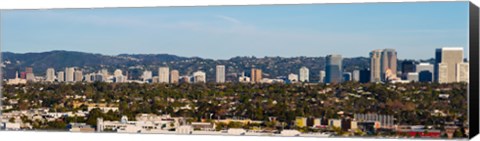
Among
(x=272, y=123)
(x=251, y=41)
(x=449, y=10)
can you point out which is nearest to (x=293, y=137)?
(x=272, y=123)

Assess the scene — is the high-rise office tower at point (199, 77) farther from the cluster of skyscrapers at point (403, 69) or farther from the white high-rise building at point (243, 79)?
the cluster of skyscrapers at point (403, 69)

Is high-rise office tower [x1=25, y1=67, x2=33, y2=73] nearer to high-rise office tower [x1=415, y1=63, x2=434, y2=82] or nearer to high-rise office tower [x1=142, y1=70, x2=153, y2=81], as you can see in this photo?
high-rise office tower [x1=142, y1=70, x2=153, y2=81]

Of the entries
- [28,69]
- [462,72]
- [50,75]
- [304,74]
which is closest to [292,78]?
[304,74]

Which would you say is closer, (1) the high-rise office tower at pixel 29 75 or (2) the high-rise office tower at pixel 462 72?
(2) the high-rise office tower at pixel 462 72

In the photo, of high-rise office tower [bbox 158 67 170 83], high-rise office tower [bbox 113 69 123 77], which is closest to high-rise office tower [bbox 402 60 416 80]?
high-rise office tower [bbox 158 67 170 83]

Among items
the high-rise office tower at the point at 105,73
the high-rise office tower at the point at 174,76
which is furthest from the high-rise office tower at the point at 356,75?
the high-rise office tower at the point at 105,73
